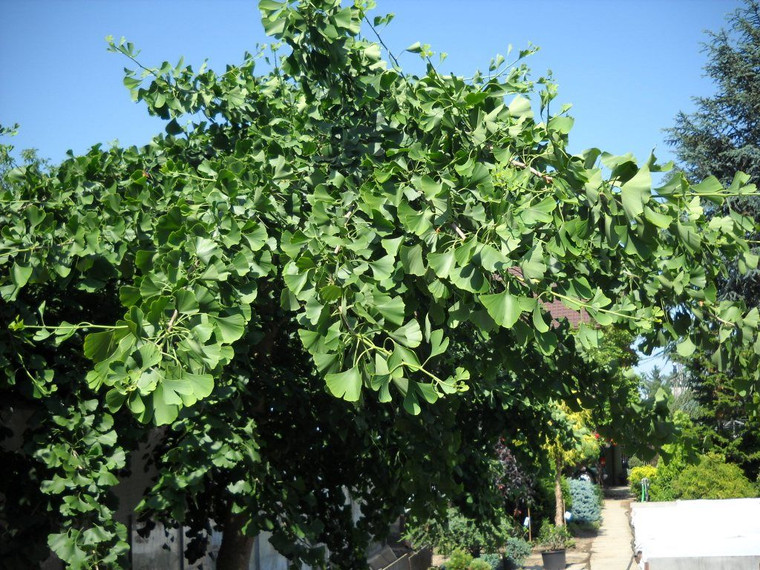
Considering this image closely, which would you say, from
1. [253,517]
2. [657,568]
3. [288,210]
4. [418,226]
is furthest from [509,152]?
[657,568]

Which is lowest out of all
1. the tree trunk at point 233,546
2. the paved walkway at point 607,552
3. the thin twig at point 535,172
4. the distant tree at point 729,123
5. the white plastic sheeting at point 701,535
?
the paved walkway at point 607,552

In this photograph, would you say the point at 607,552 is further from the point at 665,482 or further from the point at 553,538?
the point at 665,482

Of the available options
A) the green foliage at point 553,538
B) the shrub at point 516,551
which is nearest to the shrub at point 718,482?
the shrub at point 516,551

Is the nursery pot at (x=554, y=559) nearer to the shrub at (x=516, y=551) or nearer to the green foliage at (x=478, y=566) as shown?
the shrub at (x=516, y=551)

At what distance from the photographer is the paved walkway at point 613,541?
17031mm

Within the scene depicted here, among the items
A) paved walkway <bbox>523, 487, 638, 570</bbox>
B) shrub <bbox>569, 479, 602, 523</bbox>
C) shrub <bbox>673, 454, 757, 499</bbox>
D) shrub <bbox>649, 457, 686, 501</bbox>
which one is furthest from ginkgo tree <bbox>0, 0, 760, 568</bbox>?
shrub <bbox>569, 479, 602, 523</bbox>

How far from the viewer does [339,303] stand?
10.6 feet

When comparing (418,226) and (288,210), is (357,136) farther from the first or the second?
(418,226)

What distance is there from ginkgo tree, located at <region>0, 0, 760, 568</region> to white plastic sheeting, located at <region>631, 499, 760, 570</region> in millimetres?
2980

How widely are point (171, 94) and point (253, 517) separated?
2.40m

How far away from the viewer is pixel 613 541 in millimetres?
20344

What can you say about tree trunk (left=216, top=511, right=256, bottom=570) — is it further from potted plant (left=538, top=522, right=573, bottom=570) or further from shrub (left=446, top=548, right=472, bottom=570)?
potted plant (left=538, top=522, right=573, bottom=570)

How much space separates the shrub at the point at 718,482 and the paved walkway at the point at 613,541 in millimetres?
1508

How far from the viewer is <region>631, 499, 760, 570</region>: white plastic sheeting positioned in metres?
7.24
